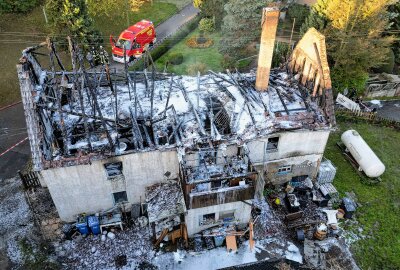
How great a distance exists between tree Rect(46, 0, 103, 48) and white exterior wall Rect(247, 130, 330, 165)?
70.3 ft

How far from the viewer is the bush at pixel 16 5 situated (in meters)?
40.4

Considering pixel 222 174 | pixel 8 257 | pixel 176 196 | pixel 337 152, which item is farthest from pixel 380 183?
pixel 8 257

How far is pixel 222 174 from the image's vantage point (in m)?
20.4

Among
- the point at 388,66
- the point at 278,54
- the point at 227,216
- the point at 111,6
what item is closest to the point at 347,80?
the point at 278,54

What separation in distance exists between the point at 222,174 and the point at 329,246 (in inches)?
345

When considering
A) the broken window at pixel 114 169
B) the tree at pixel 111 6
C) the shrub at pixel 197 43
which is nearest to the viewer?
the broken window at pixel 114 169

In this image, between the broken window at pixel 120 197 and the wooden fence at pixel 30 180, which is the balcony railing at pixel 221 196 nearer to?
the broken window at pixel 120 197

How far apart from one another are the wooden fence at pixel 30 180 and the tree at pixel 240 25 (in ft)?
77.9

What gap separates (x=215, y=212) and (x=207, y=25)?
30.2m

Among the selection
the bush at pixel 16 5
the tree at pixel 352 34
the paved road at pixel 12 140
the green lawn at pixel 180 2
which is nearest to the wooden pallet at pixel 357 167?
the tree at pixel 352 34

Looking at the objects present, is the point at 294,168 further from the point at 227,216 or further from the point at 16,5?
the point at 16,5

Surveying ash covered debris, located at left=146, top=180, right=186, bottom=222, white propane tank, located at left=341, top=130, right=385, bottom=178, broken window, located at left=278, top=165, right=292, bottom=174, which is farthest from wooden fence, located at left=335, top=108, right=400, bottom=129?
ash covered debris, located at left=146, top=180, right=186, bottom=222

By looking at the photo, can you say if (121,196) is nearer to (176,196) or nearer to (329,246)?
(176,196)

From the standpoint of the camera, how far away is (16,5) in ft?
135
